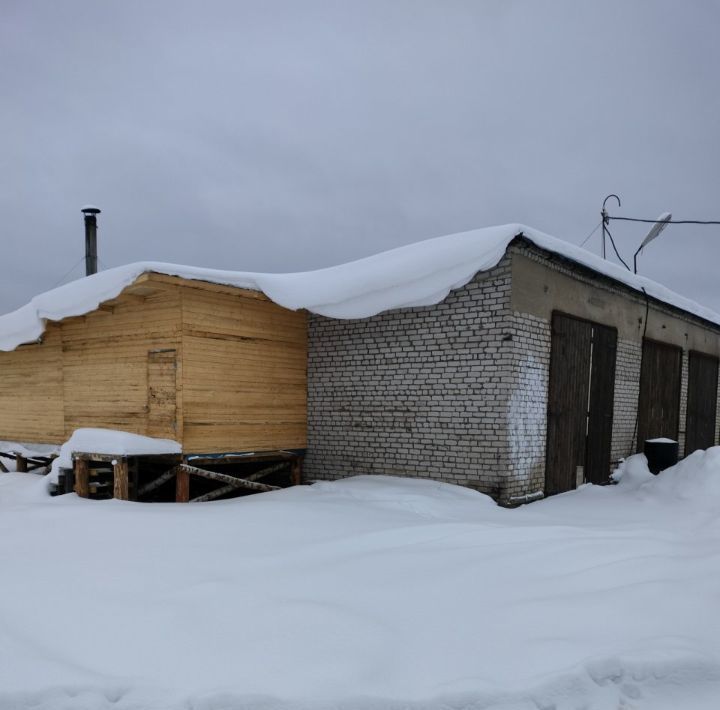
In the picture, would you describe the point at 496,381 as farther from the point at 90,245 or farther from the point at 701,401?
the point at 90,245

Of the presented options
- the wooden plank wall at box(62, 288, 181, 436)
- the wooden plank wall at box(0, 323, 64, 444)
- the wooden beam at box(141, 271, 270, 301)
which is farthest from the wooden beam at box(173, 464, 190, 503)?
the wooden plank wall at box(0, 323, 64, 444)

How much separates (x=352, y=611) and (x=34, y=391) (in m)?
9.24

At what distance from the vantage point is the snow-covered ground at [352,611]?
2.89 m

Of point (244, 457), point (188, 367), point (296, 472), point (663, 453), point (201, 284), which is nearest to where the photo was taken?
point (201, 284)

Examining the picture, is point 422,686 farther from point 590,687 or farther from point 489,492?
point 489,492

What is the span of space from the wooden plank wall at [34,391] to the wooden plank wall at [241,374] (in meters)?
3.47

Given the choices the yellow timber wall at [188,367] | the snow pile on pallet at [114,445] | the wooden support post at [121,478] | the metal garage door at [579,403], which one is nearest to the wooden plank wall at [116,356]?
the yellow timber wall at [188,367]

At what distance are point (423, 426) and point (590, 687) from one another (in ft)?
17.2

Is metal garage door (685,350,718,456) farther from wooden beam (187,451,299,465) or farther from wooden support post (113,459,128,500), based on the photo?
wooden support post (113,459,128,500)

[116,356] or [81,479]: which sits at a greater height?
[116,356]

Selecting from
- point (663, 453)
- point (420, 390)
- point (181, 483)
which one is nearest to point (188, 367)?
point (181, 483)

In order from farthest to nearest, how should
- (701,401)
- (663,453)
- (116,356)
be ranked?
(701,401)
(663,453)
(116,356)

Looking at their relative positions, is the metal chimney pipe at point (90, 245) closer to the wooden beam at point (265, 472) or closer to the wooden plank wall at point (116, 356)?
the wooden plank wall at point (116, 356)

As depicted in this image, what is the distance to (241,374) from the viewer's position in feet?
28.0
